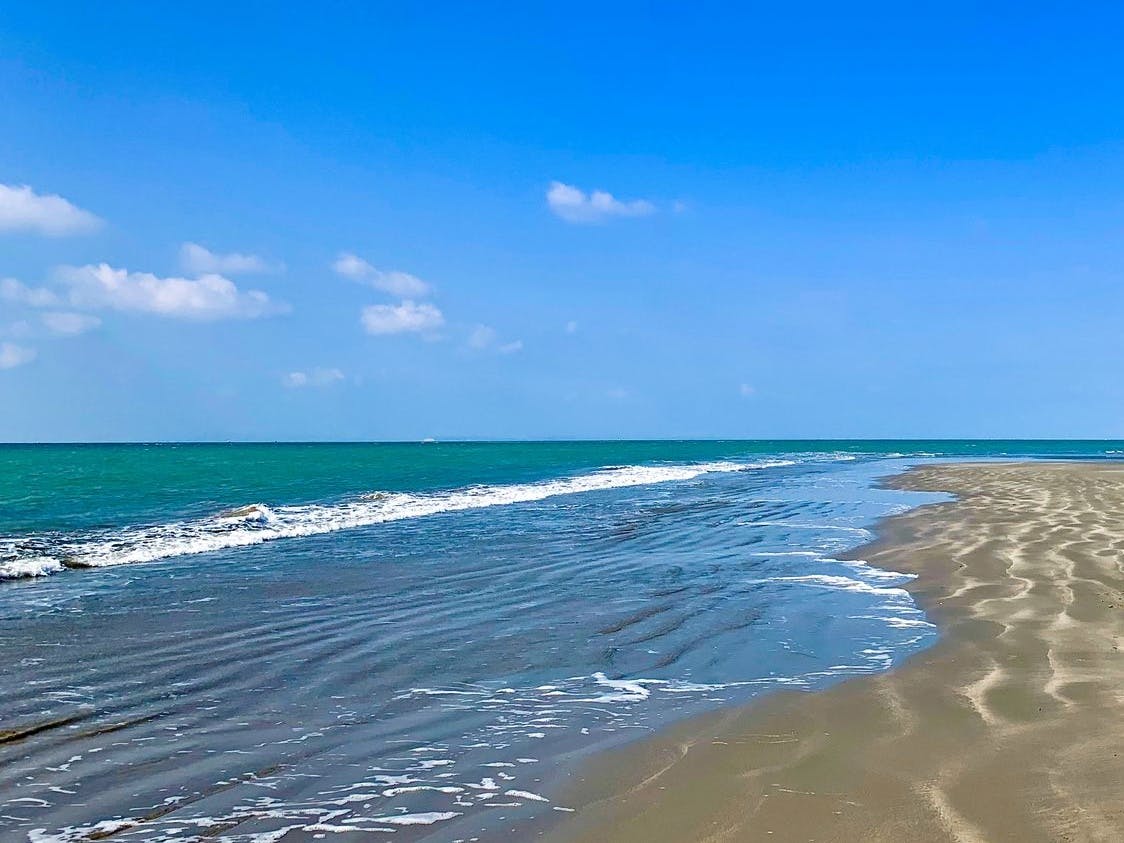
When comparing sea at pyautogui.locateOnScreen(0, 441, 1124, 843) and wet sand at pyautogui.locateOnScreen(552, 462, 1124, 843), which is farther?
sea at pyautogui.locateOnScreen(0, 441, 1124, 843)

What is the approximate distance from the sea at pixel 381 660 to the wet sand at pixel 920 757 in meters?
0.37

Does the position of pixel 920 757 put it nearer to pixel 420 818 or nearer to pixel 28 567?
pixel 420 818

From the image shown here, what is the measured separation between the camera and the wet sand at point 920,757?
4.23 m

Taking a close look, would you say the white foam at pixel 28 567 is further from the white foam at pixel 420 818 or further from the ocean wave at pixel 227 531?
the white foam at pixel 420 818

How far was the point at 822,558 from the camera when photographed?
579 inches

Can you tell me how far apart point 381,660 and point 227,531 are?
44.2 ft

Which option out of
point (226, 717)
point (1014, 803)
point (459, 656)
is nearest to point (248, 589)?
point (459, 656)

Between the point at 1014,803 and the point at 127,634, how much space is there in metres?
8.97

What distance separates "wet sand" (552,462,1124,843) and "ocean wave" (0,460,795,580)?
44.8 feet

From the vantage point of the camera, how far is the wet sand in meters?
4.23

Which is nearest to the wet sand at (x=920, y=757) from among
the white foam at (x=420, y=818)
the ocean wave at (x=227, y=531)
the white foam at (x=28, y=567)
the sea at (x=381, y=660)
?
the sea at (x=381, y=660)

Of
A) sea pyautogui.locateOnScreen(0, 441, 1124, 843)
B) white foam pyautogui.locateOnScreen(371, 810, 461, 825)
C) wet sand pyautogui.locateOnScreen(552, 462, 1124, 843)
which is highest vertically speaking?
wet sand pyautogui.locateOnScreen(552, 462, 1124, 843)

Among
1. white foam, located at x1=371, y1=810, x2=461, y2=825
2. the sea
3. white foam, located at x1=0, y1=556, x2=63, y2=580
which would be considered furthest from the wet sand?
white foam, located at x1=0, y1=556, x2=63, y2=580

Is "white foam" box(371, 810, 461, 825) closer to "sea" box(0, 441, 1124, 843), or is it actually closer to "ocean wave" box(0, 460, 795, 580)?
"sea" box(0, 441, 1124, 843)
